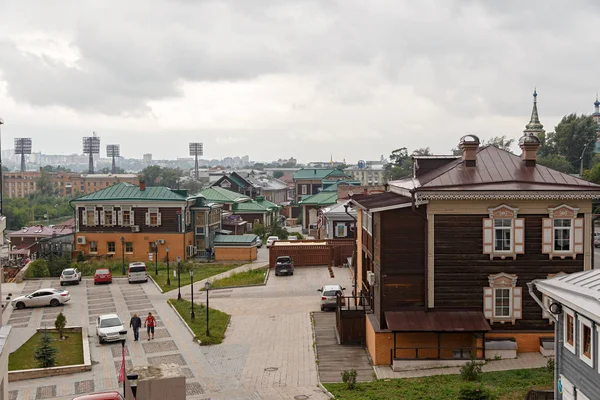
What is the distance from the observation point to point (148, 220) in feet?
179

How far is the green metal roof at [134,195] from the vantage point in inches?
2152

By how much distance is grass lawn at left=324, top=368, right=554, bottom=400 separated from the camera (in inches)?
773

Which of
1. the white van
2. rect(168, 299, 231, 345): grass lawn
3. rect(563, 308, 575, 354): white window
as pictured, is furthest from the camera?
the white van

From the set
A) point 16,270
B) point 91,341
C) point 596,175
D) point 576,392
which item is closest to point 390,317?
point 576,392

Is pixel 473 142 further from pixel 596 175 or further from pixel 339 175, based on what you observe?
pixel 339 175

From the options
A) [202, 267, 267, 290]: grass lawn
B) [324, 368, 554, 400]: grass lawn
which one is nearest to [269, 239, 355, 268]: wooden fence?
[202, 267, 267, 290]: grass lawn

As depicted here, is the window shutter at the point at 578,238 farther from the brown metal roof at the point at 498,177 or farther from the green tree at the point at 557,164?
the green tree at the point at 557,164

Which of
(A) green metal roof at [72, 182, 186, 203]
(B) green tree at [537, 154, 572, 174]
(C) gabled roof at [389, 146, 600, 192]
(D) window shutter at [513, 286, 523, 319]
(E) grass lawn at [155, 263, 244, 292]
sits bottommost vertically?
(E) grass lawn at [155, 263, 244, 292]

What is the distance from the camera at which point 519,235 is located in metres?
25.2

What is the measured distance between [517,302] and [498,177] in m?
4.66

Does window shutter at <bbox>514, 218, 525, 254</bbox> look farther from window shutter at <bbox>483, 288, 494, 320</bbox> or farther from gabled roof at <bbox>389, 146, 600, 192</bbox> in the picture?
window shutter at <bbox>483, 288, 494, 320</bbox>

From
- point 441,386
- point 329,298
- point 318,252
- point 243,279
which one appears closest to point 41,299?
point 243,279

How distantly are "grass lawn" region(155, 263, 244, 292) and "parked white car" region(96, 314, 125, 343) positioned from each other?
37.4 feet

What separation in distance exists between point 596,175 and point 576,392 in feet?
220
